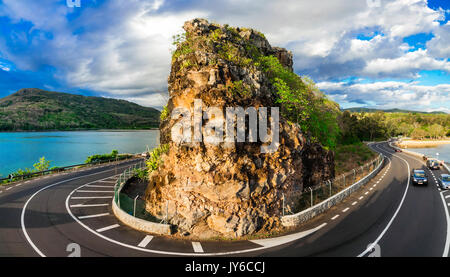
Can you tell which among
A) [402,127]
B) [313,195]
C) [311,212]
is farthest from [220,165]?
[402,127]

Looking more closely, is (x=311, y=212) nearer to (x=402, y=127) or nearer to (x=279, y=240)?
(x=279, y=240)

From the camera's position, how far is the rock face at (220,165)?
41.9 ft

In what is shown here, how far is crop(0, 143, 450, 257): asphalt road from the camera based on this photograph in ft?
35.1

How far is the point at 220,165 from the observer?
12891 millimetres

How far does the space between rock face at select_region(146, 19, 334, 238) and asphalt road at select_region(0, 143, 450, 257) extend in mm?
1591

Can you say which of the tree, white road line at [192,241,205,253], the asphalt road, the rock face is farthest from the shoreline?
the tree

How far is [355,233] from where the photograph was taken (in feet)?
40.6

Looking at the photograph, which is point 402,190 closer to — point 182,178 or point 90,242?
point 182,178

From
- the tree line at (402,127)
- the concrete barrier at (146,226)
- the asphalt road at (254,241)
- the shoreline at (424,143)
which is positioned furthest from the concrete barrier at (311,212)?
the shoreline at (424,143)

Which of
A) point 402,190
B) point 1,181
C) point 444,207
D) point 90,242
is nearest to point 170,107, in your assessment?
point 90,242

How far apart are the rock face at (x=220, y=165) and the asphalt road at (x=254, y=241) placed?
5.22ft

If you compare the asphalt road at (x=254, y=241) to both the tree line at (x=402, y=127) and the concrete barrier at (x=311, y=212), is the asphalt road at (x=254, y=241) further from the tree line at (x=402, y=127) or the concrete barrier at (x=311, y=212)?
the tree line at (x=402, y=127)
